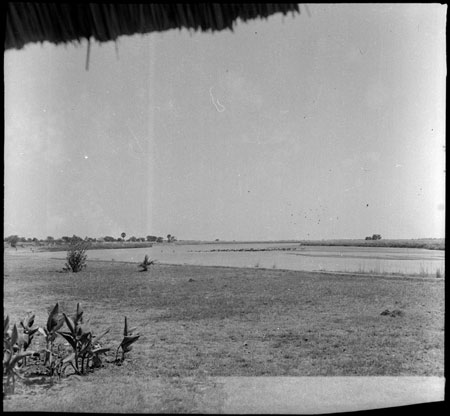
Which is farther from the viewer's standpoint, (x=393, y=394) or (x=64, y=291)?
(x=64, y=291)

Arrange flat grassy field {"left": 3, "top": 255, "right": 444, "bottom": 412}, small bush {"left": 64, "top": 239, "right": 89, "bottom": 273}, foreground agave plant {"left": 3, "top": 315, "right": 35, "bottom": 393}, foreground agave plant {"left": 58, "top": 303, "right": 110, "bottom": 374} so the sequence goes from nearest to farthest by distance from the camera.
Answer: foreground agave plant {"left": 3, "top": 315, "right": 35, "bottom": 393}, foreground agave plant {"left": 58, "top": 303, "right": 110, "bottom": 374}, flat grassy field {"left": 3, "top": 255, "right": 444, "bottom": 412}, small bush {"left": 64, "top": 239, "right": 89, "bottom": 273}

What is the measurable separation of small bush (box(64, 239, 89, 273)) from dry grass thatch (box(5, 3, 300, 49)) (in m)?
7.88

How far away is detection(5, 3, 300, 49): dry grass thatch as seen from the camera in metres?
0.97

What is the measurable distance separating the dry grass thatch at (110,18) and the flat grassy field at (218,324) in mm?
2004

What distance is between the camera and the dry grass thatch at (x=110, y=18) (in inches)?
38.1

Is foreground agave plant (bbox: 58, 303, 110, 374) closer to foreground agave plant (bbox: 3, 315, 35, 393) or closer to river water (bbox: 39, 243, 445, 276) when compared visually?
foreground agave plant (bbox: 3, 315, 35, 393)

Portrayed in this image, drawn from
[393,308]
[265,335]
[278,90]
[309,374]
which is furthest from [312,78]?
[309,374]

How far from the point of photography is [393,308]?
6.09 meters

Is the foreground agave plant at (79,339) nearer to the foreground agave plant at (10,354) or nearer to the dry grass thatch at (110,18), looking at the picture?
the foreground agave plant at (10,354)

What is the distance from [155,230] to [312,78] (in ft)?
18.5

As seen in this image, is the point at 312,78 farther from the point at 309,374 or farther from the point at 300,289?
the point at 309,374

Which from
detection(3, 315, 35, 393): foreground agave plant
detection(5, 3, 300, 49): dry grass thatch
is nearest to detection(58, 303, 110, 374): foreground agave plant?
detection(3, 315, 35, 393): foreground agave plant

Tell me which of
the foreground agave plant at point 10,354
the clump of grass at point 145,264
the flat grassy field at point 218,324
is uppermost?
the clump of grass at point 145,264

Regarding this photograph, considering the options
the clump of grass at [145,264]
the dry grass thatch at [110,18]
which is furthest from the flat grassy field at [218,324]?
the dry grass thatch at [110,18]
